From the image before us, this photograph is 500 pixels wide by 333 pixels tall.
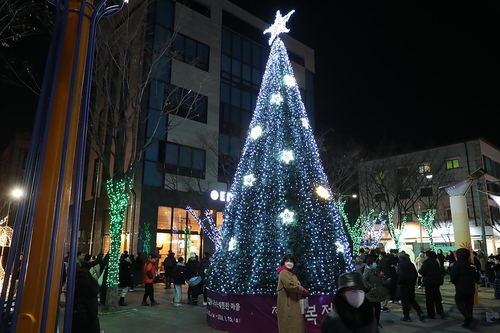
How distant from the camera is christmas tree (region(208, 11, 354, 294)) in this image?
860 centimetres

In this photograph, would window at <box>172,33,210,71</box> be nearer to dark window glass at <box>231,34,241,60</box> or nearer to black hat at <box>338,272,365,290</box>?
dark window glass at <box>231,34,241,60</box>

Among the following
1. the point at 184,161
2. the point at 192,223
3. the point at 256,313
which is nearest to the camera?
Result: the point at 256,313

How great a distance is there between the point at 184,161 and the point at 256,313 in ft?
61.4

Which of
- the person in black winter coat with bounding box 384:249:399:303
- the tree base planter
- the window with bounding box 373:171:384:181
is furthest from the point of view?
the window with bounding box 373:171:384:181

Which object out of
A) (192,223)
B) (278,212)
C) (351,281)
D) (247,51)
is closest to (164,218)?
(192,223)

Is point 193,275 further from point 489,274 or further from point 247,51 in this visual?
point 247,51

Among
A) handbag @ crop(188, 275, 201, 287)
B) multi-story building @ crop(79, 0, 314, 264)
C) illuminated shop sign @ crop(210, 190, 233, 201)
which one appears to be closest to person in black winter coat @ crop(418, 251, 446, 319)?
handbag @ crop(188, 275, 201, 287)

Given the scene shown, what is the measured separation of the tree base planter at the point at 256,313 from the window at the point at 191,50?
20.8 metres

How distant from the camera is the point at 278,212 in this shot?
9.12 meters

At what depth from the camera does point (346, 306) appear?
283 cm

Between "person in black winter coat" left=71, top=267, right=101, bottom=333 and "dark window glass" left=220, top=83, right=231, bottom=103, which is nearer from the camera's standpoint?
"person in black winter coat" left=71, top=267, right=101, bottom=333

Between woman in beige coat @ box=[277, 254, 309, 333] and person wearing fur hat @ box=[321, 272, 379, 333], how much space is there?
3540 millimetres

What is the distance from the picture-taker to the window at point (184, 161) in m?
25.3

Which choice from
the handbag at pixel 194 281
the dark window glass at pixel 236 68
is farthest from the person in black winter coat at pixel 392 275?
the dark window glass at pixel 236 68
